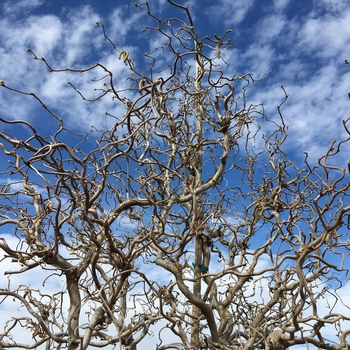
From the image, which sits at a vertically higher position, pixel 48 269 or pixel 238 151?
pixel 238 151

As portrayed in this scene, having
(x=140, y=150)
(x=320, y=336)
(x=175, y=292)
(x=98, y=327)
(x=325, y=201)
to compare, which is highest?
(x=140, y=150)

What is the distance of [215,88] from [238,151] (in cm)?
73

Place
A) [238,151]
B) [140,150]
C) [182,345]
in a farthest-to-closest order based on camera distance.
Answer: [238,151], [140,150], [182,345]

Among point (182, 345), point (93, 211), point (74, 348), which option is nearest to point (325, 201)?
point (182, 345)

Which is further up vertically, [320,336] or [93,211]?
[93,211]

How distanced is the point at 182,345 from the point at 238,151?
2.06 meters

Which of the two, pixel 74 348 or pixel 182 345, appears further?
pixel 182 345

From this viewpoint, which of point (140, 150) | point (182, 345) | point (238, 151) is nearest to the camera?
point (182, 345)

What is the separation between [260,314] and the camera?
358cm

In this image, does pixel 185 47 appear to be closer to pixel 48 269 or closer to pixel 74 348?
pixel 48 269

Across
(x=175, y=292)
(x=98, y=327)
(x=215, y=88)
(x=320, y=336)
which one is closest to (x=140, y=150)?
(x=215, y=88)

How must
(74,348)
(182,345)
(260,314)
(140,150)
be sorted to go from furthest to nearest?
(140,150) → (260,314) → (182,345) → (74,348)

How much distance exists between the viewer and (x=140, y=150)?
393 cm

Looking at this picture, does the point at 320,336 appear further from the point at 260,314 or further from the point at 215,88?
the point at 215,88
